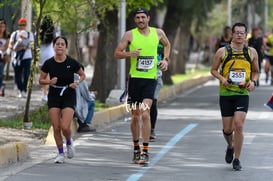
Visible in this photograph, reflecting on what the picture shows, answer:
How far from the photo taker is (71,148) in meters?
13.0

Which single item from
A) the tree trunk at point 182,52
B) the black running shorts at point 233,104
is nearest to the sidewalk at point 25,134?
the black running shorts at point 233,104

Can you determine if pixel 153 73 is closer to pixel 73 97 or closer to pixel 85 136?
pixel 73 97

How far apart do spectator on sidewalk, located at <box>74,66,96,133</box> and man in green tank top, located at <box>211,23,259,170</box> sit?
438 centimetres

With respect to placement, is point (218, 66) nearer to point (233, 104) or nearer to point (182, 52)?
point (233, 104)

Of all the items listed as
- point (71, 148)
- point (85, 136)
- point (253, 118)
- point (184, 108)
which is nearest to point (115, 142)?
point (85, 136)

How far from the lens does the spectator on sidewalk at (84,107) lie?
16250 millimetres

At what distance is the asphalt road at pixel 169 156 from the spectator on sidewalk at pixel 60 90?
48 cm

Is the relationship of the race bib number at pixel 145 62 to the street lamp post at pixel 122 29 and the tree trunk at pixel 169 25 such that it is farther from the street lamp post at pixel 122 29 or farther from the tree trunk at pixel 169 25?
the tree trunk at pixel 169 25

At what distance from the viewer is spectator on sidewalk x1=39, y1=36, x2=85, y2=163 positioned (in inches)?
500

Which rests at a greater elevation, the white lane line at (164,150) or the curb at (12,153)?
the curb at (12,153)

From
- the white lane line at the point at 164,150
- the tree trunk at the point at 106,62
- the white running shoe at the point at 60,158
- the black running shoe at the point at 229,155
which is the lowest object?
the white lane line at the point at 164,150

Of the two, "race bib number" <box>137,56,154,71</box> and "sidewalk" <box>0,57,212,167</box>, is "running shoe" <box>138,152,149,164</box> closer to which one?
"race bib number" <box>137,56,154,71</box>

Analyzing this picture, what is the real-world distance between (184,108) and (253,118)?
3527mm

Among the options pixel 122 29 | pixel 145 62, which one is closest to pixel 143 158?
pixel 145 62
